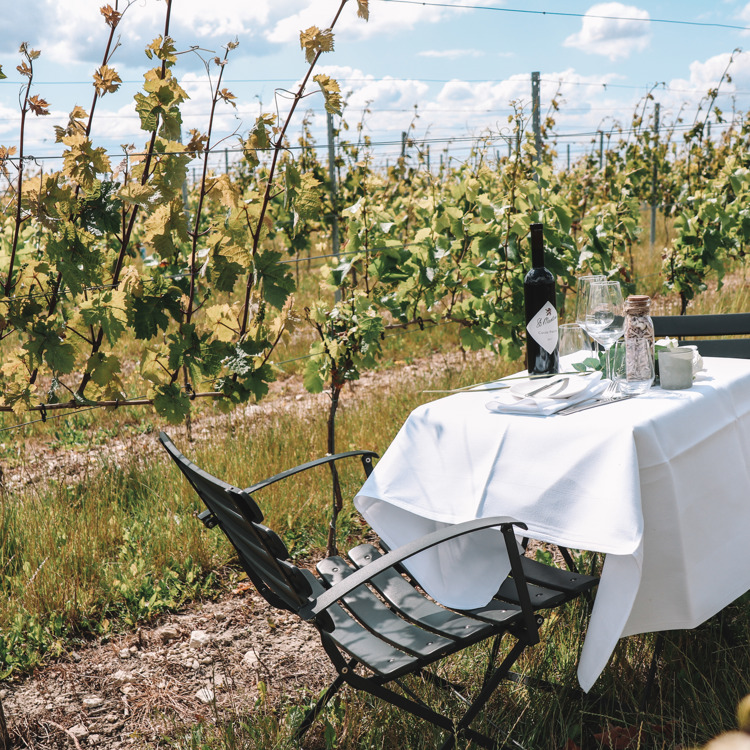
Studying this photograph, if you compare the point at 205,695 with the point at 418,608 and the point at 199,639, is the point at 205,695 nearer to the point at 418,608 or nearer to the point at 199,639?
the point at 199,639

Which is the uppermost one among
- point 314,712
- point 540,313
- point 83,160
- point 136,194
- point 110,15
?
point 110,15

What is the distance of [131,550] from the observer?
3.05 m

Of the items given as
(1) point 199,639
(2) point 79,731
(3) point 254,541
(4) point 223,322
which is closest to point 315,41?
(4) point 223,322

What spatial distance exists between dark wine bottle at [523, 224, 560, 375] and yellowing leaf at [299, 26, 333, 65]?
1175mm

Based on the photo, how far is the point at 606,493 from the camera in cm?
170

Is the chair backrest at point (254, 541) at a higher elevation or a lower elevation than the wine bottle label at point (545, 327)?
lower

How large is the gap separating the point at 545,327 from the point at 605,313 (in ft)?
0.57

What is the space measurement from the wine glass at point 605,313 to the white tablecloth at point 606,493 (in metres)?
0.18

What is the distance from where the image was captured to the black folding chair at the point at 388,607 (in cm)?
163

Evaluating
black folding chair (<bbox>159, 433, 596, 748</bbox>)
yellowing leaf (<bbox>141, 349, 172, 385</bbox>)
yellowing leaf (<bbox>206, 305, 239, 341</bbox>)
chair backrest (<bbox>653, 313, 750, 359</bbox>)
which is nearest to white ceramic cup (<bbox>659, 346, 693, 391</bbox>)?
black folding chair (<bbox>159, 433, 596, 748</bbox>)

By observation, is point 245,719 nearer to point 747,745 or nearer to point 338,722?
point 338,722

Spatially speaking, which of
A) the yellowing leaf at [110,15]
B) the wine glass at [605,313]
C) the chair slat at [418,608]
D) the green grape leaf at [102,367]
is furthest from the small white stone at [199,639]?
the yellowing leaf at [110,15]

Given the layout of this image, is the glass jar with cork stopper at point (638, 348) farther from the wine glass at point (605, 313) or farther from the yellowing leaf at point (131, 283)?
the yellowing leaf at point (131, 283)

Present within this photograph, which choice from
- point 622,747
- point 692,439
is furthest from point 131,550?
point 692,439
